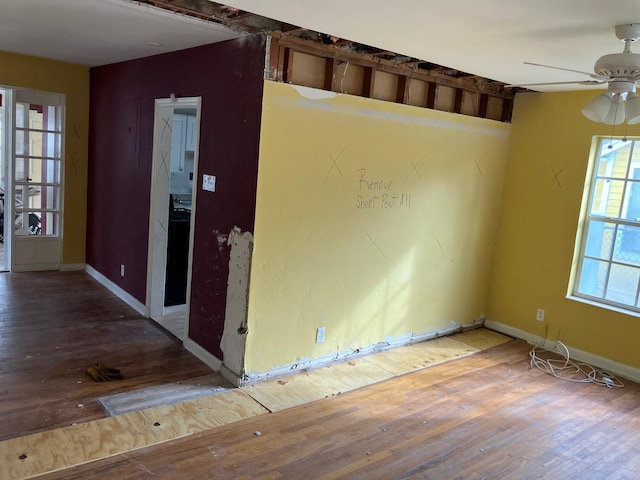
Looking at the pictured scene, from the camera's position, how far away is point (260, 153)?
3510mm

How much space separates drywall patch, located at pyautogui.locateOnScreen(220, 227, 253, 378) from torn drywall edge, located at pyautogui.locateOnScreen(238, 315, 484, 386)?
0.55ft

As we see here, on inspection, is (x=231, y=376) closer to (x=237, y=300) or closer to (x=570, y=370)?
(x=237, y=300)

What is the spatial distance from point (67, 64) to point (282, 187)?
13.1ft

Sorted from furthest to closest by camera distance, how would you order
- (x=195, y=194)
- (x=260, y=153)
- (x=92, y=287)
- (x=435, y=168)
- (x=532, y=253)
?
(x=92, y=287) < (x=532, y=253) < (x=435, y=168) < (x=195, y=194) < (x=260, y=153)

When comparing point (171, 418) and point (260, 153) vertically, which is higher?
point (260, 153)

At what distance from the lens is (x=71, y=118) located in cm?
623

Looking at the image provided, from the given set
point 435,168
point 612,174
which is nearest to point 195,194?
point 435,168

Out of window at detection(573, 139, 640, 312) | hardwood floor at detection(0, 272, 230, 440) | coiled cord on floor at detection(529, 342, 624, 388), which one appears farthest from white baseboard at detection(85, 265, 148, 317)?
window at detection(573, 139, 640, 312)

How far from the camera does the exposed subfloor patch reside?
3324 millimetres

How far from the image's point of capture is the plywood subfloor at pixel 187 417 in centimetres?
274

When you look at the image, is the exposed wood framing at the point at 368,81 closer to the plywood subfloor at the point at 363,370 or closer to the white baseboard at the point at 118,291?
the plywood subfloor at the point at 363,370

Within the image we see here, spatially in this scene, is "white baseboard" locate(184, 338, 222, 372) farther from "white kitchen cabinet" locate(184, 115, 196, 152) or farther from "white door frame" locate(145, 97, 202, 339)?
"white kitchen cabinet" locate(184, 115, 196, 152)

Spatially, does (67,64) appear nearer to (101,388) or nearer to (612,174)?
(101,388)

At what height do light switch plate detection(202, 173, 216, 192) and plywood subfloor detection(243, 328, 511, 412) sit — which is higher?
light switch plate detection(202, 173, 216, 192)
